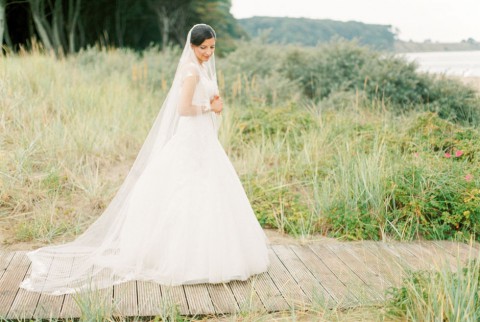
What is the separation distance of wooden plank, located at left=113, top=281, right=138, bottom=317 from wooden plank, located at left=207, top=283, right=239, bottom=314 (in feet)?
1.73

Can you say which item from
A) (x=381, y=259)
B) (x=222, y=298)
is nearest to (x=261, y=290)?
(x=222, y=298)

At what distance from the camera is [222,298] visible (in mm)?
3875

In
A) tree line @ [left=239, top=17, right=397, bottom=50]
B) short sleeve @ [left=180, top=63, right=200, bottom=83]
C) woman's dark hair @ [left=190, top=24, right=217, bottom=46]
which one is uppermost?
woman's dark hair @ [left=190, top=24, right=217, bottom=46]

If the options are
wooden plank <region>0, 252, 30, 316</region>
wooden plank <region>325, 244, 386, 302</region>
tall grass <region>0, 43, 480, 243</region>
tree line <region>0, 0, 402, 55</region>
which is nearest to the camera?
wooden plank <region>0, 252, 30, 316</region>

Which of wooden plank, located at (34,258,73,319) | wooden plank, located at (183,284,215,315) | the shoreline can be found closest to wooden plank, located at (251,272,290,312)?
wooden plank, located at (183,284,215,315)

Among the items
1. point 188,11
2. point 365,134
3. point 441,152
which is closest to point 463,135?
point 441,152

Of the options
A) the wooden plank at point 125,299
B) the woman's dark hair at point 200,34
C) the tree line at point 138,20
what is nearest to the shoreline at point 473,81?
the woman's dark hair at point 200,34

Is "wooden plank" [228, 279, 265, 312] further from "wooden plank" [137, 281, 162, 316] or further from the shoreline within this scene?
the shoreline

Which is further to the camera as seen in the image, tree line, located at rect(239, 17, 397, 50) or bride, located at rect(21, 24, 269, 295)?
tree line, located at rect(239, 17, 397, 50)

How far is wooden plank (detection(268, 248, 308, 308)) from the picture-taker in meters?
3.79

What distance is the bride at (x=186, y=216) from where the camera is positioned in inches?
163

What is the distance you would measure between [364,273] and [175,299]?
4.91 ft

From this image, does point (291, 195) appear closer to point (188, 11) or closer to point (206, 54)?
point (206, 54)

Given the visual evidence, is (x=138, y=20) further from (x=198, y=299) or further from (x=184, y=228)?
(x=198, y=299)
